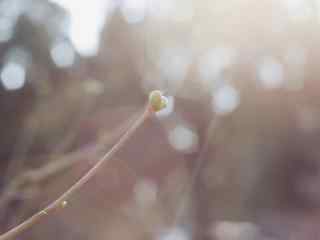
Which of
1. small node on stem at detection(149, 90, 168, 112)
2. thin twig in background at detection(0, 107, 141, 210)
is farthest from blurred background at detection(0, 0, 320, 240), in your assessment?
small node on stem at detection(149, 90, 168, 112)

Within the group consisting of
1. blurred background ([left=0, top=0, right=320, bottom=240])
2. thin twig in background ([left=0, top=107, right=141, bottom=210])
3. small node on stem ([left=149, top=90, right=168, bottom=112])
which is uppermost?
blurred background ([left=0, top=0, right=320, bottom=240])

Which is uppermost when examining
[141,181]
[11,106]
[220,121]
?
[220,121]

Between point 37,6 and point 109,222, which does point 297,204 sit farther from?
point 37,6

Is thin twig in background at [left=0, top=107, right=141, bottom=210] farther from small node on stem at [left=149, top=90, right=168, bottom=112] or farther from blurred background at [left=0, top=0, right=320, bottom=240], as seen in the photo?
small node on stem at [left=149, top=90, right=168, bottom=112]

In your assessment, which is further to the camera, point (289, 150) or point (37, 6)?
point (289, 150)

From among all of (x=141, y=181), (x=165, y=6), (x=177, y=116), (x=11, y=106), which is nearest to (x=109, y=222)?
(x=141, y=181)

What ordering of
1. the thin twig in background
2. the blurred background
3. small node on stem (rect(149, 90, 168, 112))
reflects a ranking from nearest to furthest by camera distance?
small node on stem (rect(149, 90, 168, 112))
the thin twig in background
the blurred background

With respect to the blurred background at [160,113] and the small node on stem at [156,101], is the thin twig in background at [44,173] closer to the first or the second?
the blurred background at [160,113]

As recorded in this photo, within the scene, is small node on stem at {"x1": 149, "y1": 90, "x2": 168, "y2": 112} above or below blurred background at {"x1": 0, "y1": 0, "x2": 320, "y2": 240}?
below
